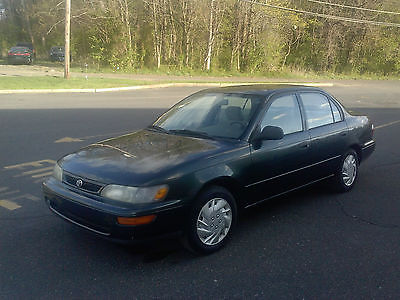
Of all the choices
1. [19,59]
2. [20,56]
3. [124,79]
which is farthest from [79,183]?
[19,59]

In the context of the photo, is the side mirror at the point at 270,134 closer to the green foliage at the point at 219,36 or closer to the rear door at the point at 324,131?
the rear door at the point at 324,131

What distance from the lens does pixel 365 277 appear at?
3.07m

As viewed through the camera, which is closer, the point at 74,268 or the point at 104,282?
the point at 104,282

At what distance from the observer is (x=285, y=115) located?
4273mm

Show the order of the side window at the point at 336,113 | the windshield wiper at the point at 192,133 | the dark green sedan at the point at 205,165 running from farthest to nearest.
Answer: the side window at the point at 336,113 → the windshield wiper at the point at 192,133 → the dark green sedan at the point at 205,165

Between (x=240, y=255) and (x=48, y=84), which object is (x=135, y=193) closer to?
(x=240, y=255)

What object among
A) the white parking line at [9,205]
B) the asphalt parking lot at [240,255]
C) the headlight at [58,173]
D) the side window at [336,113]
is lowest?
the white parking line at [9,205]

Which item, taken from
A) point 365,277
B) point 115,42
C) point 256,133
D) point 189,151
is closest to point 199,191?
point 189,151

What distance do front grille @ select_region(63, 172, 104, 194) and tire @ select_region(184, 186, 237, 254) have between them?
2.78ft

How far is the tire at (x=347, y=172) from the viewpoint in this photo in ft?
16.5

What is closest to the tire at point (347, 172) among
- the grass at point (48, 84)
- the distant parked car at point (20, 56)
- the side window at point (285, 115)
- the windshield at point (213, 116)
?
the side window at point (285, 115)

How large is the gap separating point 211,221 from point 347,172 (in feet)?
8.81

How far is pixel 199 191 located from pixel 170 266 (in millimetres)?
711

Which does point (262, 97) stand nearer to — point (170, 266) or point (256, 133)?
point (256, 133)
